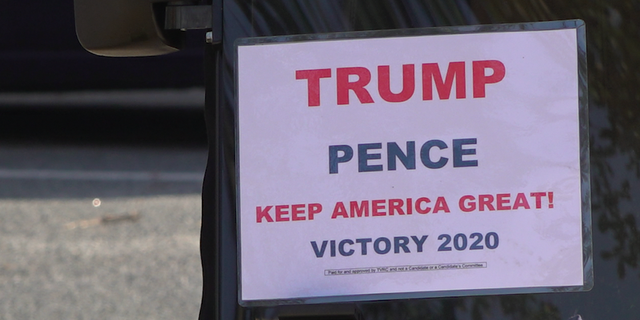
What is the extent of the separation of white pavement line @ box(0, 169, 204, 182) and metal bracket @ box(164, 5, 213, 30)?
4.84 metres

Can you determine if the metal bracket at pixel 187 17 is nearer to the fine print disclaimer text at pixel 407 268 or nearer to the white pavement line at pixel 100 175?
the fine print disclaimer text at pixel 407 268

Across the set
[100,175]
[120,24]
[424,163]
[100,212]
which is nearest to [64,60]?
[100,175]

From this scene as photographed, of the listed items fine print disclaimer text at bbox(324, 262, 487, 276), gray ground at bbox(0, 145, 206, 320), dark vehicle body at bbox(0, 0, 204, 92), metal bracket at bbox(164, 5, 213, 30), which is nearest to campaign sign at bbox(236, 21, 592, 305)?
fine print disclaimer text at bbox(324, 262, 487, 276)

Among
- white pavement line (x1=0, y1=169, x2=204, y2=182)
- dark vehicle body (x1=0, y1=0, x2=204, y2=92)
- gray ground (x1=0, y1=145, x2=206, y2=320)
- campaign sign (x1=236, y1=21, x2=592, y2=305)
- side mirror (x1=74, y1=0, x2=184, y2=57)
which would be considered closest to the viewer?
campaign sign (x1=236, y1=21, x2=592, y2=305)

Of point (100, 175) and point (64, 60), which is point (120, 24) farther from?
point (64, 60)

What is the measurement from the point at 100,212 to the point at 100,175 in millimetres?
741

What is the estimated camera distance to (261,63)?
55.9 inches

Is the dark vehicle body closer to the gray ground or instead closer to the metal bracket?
the gray ground

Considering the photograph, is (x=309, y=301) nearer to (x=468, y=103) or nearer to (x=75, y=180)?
(x=468, y=103)

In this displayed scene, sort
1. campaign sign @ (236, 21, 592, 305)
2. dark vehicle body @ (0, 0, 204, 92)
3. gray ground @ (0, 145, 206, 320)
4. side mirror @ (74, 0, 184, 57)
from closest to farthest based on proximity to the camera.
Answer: campaign sign @ (236, 21, 592, 305) < side mirror @ (74, 0, 184, 57) < gray ground @ (0, 145, 206, 320) < dark vehicle body @ (0, 0, 204, 92)

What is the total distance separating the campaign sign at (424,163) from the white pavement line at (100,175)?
4.97 m

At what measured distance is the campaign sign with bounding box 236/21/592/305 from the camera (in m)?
1.38

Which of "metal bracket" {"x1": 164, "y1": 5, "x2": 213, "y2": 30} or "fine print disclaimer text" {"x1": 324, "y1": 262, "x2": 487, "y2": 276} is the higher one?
"metal bracket" {"x1": 164, "y1": 5, "x2": 213, "y2": 30}

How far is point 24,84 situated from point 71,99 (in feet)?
1.32
